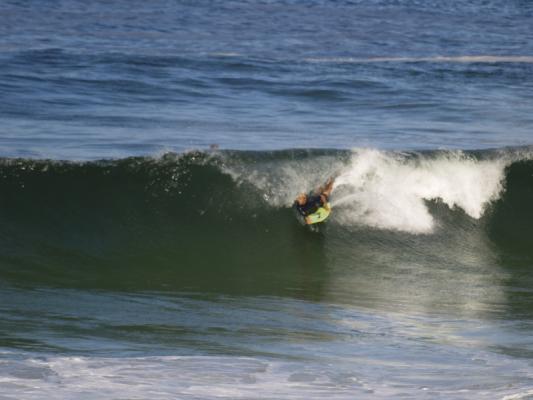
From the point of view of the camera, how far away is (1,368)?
21.2 feet

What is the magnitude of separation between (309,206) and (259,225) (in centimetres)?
71

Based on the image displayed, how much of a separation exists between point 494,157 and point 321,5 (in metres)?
22.0

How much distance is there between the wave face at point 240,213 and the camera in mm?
11038

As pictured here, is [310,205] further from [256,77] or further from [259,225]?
[256,77]

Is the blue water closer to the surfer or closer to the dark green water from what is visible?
the dark green water

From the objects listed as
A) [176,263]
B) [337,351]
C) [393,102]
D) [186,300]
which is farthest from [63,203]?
[393,102]

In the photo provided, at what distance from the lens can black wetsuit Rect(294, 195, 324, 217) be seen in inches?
474

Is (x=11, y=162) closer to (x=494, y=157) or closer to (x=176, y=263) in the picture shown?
(x=176, y=263)

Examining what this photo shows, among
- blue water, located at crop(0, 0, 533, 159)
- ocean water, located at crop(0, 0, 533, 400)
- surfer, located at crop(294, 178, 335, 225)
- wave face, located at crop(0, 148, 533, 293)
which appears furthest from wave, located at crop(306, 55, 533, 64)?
surfer, located at crop(294, 178, 335, 225)

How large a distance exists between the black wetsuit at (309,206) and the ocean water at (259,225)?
29 centimetres

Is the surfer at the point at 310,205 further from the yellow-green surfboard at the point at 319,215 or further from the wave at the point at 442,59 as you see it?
the wave at the point at 442,59

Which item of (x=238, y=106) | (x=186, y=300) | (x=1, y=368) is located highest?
(x=238, y=106)

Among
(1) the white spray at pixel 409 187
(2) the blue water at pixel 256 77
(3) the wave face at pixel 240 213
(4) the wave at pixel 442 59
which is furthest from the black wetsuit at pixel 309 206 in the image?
(4) the wave at pixel 442 59

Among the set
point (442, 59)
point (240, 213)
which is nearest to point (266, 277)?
point (240, 213)
